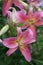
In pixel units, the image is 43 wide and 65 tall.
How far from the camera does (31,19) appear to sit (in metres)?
0.52

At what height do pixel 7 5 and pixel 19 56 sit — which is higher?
pixel 7 5

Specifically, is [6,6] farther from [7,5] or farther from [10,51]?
[10,51]

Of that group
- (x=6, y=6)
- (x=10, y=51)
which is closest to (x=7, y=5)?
(x=6, y=6)

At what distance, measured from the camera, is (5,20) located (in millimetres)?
540

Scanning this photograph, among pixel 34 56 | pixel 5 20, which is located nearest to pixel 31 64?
pixel 34 56

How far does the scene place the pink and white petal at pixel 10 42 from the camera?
475 millimetres

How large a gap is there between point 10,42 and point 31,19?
8cm

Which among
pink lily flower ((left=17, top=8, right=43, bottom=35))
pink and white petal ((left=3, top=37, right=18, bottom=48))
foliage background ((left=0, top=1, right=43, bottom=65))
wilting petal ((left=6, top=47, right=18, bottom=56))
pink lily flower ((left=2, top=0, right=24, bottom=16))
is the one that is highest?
pink lily flower ((left=2, top=0, right=24, bottom=16))

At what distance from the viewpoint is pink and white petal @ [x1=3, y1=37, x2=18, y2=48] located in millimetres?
475

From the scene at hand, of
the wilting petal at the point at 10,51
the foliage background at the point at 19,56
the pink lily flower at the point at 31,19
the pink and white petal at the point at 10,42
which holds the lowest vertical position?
the foliage background at the point at 19,56

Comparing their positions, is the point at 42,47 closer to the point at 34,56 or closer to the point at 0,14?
the point at 34,56

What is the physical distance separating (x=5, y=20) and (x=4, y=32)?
5 cm

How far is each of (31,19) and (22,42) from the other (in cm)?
6

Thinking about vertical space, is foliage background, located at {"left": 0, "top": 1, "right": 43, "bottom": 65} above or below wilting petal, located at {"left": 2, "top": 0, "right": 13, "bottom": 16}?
below
